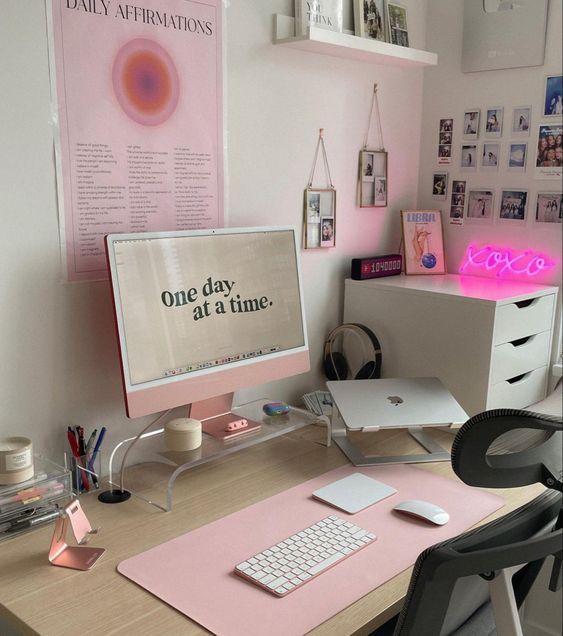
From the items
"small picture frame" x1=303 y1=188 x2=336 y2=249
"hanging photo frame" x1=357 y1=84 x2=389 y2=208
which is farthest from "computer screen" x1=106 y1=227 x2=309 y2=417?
"hanging photo frame" x1=357 y1=84 x2=389 y2=208

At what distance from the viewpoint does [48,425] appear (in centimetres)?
145

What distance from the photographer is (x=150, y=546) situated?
4.12ft

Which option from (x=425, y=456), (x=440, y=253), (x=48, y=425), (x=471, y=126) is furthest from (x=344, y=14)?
(x=48, y=425)

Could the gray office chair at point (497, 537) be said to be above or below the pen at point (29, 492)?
above

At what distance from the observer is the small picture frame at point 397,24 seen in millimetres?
2004

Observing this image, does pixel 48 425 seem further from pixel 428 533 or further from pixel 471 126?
pixel 471 126

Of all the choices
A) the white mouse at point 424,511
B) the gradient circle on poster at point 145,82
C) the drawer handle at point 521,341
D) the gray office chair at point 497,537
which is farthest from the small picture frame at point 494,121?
the gray office chair at point 497,537

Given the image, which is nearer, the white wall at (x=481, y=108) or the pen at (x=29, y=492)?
the pen at (x=29, y=492)

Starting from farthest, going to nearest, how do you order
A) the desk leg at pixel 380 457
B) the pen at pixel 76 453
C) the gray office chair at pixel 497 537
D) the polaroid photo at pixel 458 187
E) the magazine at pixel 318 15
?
1. the polaroid photo at pixel 458 187
2. the magazine at pixel 318 15
3. the desk leg at pixel 380 457
4. the pen at pixel 76 453
5. the gray office chair at pixel 497 537

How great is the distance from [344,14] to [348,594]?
1484 millimetres

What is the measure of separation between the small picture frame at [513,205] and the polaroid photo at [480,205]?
4 cm

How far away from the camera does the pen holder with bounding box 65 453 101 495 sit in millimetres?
1453

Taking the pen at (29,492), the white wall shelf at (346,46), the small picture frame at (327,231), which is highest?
the white wall shelf at (346,46)

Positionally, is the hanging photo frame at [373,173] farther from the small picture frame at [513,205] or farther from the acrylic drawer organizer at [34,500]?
the acrylic drawer organizer at [34,500]
